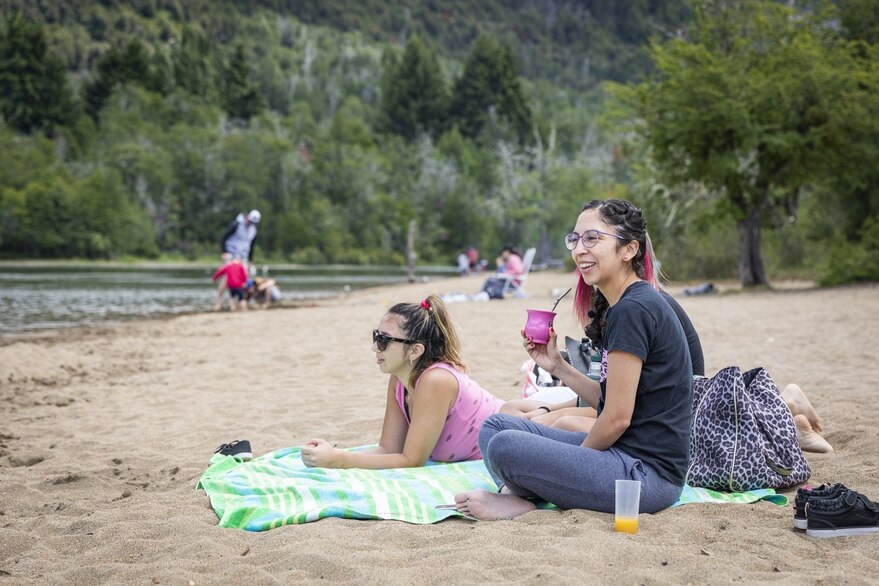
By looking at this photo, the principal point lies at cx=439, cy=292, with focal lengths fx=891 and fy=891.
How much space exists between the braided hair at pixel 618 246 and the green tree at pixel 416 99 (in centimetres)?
8761

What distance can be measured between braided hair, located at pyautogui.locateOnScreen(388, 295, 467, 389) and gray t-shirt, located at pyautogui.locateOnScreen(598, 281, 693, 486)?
96 centimetres

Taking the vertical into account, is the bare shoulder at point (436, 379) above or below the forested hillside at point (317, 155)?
below

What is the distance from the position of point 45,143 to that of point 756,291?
6177 cm

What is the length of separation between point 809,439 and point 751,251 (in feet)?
50.2

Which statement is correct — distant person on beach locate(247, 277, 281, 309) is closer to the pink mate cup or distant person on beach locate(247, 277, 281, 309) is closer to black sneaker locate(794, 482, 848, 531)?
the pink mate cup

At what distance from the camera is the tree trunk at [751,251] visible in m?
19.0

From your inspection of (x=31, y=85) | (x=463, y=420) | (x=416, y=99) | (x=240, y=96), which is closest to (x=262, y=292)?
(x=463, y=420)

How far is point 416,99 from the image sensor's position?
305 ft

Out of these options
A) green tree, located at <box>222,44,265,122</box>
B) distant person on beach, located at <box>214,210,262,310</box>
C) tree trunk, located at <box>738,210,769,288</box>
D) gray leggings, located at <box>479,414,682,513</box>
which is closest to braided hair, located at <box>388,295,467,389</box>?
gray leggings, located at <box>479,414,682,513</box>

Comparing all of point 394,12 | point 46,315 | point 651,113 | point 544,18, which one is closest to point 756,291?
point 651,113

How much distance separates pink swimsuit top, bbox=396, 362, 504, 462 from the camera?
451 centimetres

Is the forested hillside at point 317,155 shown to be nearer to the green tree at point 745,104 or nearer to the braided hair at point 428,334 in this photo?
the green tree at point 745,104

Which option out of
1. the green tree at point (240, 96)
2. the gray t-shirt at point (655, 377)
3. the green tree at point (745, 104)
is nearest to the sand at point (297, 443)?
the gray t-shirt at point (655, 377)

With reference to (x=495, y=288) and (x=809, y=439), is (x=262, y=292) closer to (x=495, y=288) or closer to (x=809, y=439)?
(x=495, y=288)
